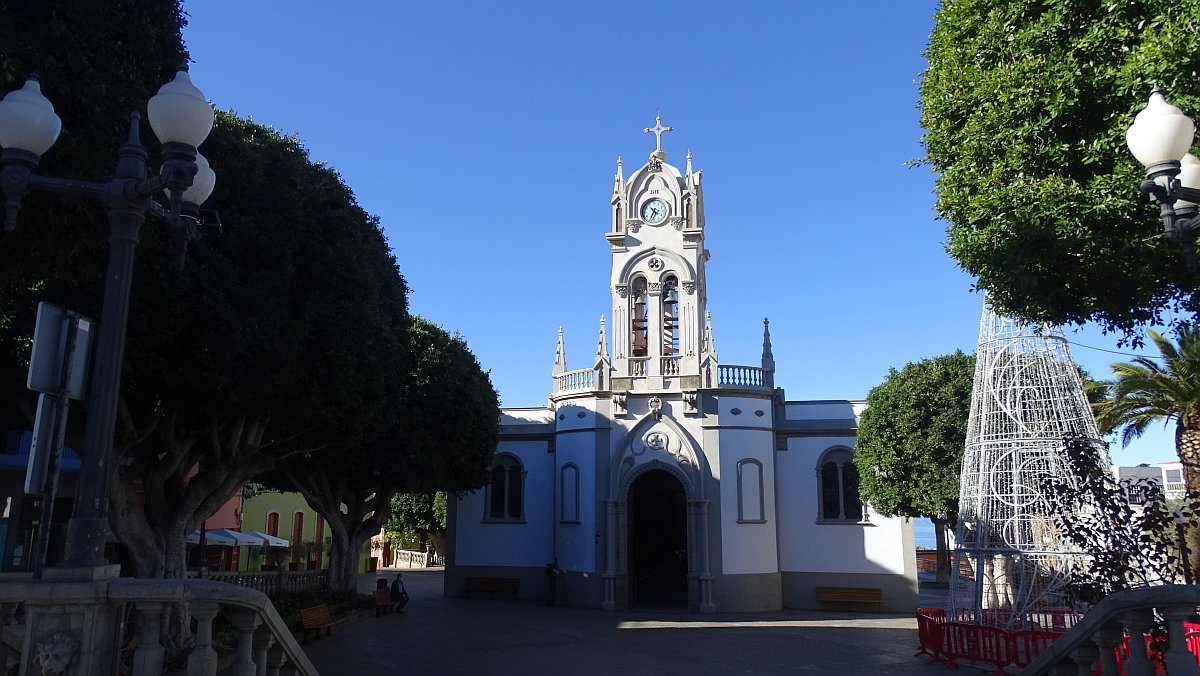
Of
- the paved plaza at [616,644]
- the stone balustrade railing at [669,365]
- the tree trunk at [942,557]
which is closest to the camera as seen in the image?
the paved plaza at [616,644]

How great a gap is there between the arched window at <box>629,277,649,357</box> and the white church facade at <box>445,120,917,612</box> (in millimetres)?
50

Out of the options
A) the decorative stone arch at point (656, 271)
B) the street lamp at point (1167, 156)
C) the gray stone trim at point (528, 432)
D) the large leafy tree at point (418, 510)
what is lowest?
the large leafy tree at point (418, 510)

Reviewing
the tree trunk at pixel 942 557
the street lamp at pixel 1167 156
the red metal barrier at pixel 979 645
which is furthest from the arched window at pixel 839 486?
the street lamp at pixel 1167 156

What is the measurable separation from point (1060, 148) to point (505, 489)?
24.3 metres

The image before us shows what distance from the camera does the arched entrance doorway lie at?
1137 inches

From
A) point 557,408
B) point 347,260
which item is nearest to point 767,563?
point 557,408

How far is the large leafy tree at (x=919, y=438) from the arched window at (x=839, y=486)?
2.21 m

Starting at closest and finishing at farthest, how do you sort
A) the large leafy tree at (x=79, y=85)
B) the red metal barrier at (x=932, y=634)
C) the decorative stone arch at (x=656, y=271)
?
the large leafy tree at (x=79, y=85)
the red metal barrier at (x=932, y=634)
the decorative stone arch at (x=656, y=271)

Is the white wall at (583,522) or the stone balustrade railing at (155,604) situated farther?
the white wall at (583,522)

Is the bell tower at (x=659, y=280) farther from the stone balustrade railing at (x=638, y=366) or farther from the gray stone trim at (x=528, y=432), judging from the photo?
the gray stone trim at (x=528, y=432)

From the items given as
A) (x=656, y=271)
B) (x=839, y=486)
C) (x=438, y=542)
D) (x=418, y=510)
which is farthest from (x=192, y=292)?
(x=438, y=542)

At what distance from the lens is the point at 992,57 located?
33.1 ft

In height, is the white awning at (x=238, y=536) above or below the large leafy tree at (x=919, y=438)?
below

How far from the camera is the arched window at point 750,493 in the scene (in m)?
26.1
